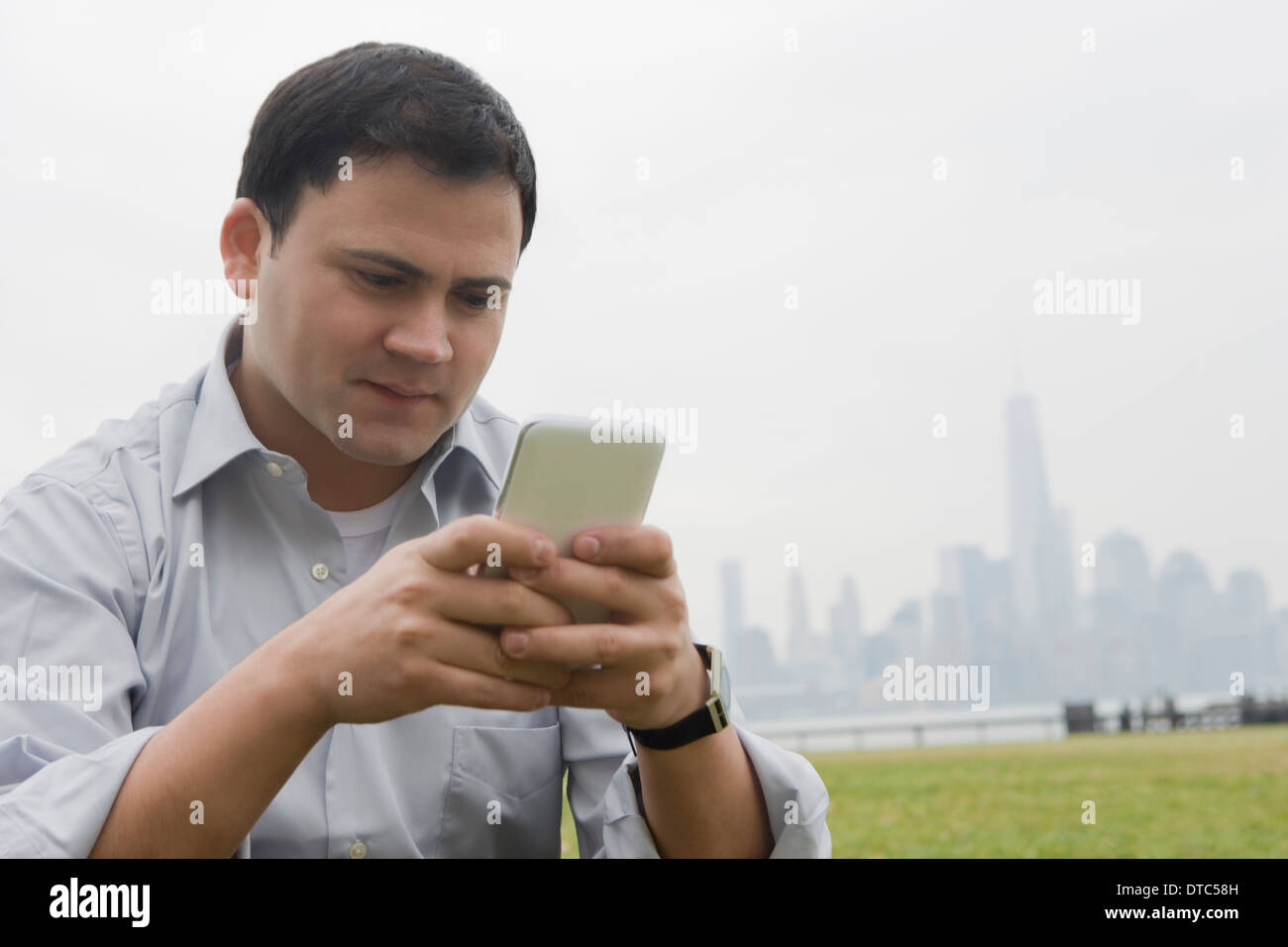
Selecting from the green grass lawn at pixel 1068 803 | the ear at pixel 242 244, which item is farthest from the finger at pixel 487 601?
the green grass lawn at pixel 1068 803

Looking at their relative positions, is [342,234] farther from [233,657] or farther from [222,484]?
[233,657]

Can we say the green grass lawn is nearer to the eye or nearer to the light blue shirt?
the light blue shirt

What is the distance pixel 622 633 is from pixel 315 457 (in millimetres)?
1134

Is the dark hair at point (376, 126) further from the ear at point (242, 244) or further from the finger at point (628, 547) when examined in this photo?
the finger at point (628, 547)

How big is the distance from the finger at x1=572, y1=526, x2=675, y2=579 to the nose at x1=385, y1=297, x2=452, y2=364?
702mm

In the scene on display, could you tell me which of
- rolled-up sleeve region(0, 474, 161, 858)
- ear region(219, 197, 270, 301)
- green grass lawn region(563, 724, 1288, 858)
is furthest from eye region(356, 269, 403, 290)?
green grass lawn region(563, 724, 1288, 858)

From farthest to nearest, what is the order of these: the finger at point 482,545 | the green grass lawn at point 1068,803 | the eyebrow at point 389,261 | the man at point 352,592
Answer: the green grass lawn at point 1068,803, the eyebrow at point 389,261, the man at point 352,592, the finger at point 482,545

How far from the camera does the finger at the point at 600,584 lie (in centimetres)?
175

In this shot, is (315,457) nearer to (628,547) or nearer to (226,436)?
(226,436)

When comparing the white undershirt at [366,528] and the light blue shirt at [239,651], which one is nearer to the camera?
the light blue shirt at [239,651]

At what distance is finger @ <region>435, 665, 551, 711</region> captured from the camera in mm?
1740
